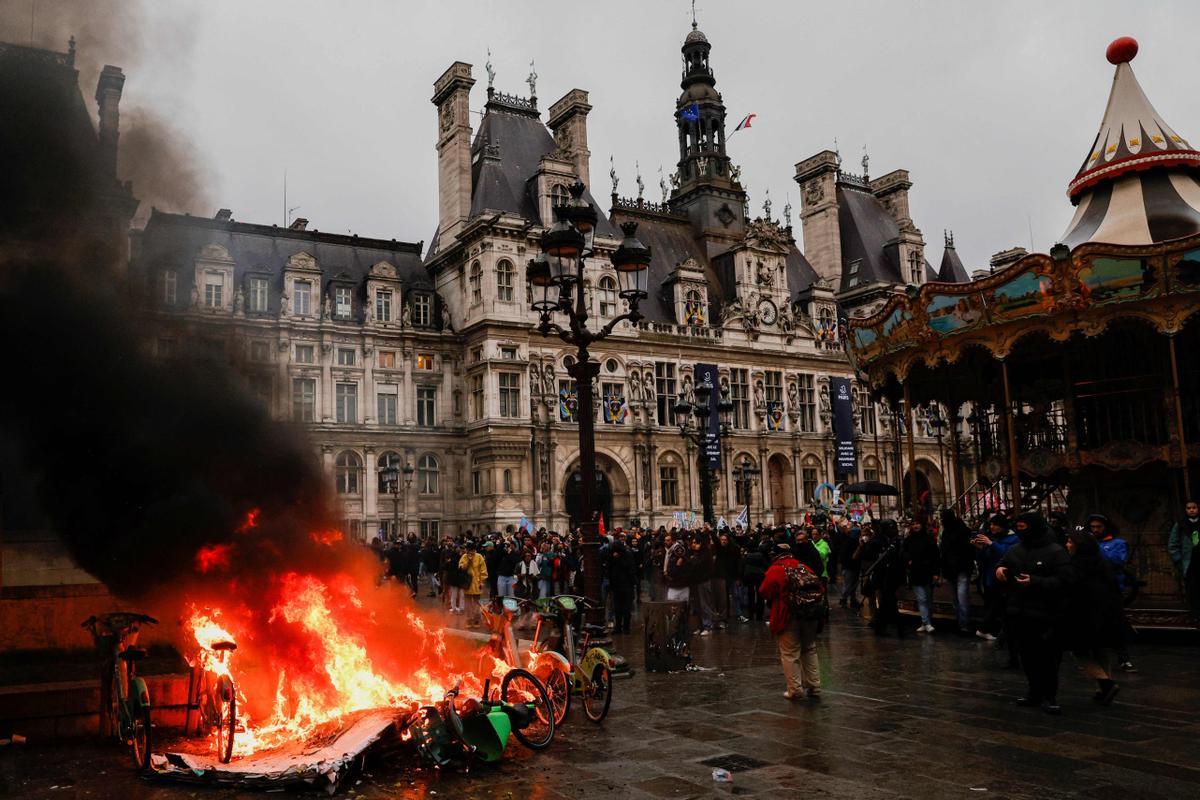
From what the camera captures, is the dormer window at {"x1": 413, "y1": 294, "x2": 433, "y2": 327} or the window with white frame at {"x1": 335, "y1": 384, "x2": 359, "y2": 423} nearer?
the window with white frame at {"x1": 335, "y1": 384, "x2": 359, "y2": 423}

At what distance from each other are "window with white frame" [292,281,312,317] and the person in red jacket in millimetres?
32469

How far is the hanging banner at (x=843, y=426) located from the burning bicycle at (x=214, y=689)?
4256cm

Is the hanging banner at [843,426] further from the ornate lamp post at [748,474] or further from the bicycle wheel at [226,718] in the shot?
the bicycle wheel at [226,718]

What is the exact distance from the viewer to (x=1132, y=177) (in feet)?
62.0

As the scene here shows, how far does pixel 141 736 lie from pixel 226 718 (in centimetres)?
75

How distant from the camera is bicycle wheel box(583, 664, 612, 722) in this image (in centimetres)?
945

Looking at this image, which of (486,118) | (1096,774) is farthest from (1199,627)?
(486,118)

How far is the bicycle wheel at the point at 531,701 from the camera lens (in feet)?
27.6

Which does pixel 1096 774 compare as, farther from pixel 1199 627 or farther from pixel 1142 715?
pixel 1199 627

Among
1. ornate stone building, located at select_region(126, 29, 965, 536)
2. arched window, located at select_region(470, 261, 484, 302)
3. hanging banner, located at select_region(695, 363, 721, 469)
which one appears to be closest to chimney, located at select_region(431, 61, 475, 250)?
ornate stone building, located at select_region(126, 29, 965, 536)

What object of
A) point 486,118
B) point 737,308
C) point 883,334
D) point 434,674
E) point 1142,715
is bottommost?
point 1142,715

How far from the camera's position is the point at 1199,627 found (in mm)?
13609

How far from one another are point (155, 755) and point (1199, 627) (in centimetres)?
1401

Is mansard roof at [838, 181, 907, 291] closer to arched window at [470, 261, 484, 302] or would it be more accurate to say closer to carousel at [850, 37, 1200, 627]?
arched window at [470, 261, 484, 302]
